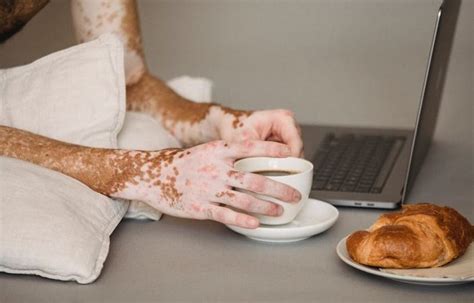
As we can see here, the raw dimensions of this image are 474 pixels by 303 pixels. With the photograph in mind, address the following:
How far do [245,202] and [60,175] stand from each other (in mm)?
282

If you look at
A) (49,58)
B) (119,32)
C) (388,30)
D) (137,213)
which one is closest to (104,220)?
(137,213)

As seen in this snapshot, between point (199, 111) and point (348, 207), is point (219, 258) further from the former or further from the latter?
point (199, 111)

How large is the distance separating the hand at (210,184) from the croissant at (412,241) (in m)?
0.13

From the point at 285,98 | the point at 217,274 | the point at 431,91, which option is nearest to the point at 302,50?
the point at 285,98

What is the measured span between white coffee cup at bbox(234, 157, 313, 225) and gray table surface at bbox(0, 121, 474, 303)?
4 centimetres

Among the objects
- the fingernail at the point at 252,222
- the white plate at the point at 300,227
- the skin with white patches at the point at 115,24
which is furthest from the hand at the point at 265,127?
the skin with white patches at the point at 115,24

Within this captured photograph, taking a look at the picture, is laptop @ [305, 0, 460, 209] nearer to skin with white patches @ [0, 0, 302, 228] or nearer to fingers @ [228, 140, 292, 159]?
skin with white patches @ [0, 0, 302, 228]

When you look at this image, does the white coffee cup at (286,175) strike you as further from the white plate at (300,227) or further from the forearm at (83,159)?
the forearm at (83,159)

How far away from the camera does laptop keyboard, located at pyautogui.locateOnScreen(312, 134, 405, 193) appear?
1.65 meters

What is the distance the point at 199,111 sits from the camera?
5.82ft

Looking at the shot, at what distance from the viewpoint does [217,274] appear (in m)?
1.30

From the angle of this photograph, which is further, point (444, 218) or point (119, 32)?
point (119, 32)

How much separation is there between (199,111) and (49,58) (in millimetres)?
299

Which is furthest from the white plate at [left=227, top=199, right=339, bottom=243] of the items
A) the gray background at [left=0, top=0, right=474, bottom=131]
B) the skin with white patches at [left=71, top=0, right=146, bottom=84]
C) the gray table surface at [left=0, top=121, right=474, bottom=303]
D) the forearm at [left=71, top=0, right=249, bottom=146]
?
the gray background at [left=0, top=0, right=474, bottom=131]
